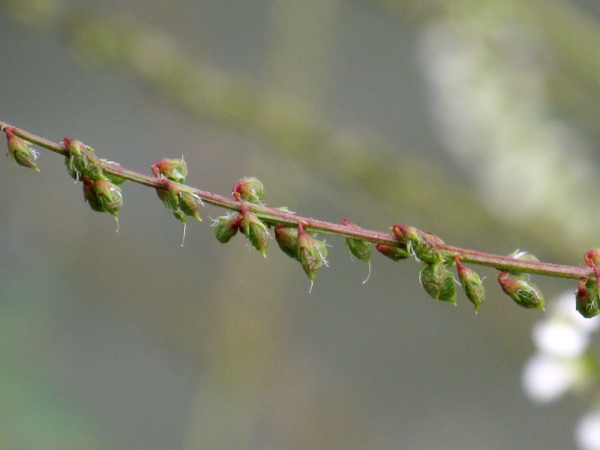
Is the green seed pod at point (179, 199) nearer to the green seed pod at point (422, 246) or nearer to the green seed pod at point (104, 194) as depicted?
the green seed pod at point (104, 194)

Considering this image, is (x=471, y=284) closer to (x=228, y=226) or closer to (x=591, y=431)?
(x=228, y=226)

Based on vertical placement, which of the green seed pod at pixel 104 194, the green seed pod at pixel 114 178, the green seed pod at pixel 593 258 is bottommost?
the green seed pod at pixel 104 194

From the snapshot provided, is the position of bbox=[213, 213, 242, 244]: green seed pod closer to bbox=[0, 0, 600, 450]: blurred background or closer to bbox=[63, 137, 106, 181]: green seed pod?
bbox=[63, 137, 106, 181]: green seed pod

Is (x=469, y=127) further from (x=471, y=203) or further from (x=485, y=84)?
(x=471, y=203)

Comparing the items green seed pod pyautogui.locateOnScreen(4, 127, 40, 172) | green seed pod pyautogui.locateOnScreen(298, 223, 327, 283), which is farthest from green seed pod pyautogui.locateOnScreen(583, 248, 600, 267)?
green seed pod pyautogui.locateOnScreen(4, 127, 40, 172)

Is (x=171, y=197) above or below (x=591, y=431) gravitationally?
below

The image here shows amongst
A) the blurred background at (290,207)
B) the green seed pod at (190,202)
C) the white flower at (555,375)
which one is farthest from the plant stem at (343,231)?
the blurred background at (290,207)

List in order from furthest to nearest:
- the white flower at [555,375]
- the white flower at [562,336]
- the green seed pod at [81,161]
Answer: the white flower at [555,375] < the white flower at [562,336] < the green seed pod at [81,161]

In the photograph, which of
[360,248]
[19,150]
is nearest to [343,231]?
[360,248]
